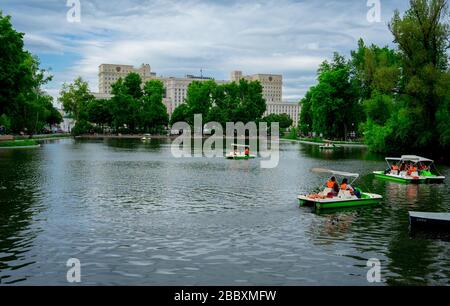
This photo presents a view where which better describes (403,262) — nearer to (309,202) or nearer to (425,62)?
(309,202)

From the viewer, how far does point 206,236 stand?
22.0 metres

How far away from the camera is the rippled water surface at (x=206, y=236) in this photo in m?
16.9

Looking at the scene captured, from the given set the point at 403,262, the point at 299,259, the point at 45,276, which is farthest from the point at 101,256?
the point at 403,262

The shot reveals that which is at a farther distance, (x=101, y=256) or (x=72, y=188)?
(x=72, y=188)

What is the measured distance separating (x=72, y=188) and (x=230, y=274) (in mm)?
23435

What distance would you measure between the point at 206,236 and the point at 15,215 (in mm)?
11770

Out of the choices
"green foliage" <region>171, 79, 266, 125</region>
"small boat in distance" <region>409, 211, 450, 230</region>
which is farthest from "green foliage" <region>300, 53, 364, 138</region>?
"small boat in distance" <region>409, 211, 450, 230</region>

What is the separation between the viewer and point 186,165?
187 feet

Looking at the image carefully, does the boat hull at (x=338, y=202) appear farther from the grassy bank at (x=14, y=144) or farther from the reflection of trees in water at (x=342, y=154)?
the grassy bank at (x=14, y=144)

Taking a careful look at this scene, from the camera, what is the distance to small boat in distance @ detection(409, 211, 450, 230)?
23.6m

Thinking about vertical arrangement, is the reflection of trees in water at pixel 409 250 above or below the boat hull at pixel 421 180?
below

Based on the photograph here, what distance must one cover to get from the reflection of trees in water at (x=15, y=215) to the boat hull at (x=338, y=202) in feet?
53.2

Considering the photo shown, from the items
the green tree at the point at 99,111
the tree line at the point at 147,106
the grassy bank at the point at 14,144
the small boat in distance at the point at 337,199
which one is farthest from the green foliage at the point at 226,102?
the small boat in distance at the point at 337,199
